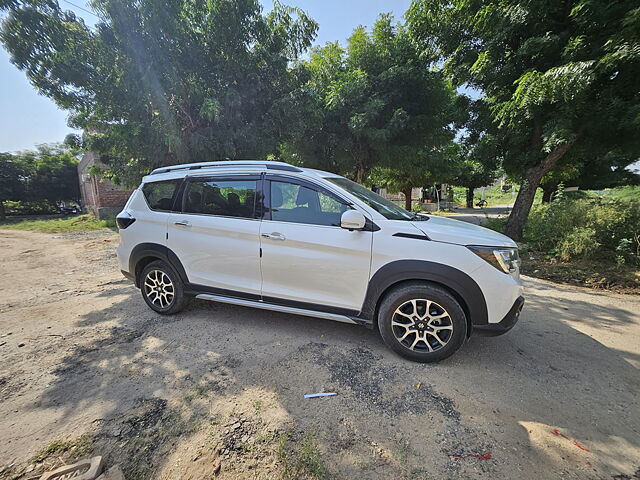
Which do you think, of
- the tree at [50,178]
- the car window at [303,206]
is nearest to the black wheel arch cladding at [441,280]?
the car window at [303,206]

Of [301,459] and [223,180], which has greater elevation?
[223,180]

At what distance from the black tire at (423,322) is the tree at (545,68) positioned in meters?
5.61

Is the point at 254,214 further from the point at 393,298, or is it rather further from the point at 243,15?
the point at 243,15

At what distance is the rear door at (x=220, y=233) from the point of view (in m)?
3.15

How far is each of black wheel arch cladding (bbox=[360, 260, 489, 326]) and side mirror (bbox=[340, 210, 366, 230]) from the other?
A: 0.46 metres

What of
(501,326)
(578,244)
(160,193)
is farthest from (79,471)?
(578,244)

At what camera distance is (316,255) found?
112 inches

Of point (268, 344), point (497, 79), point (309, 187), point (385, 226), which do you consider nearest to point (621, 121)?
point (497, 79)

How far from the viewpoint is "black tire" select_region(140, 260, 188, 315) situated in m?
3.61

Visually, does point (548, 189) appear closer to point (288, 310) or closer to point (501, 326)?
point (501, 326)

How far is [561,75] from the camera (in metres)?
5.31

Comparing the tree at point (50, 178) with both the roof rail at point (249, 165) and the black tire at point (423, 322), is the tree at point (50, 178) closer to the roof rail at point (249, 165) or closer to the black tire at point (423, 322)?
the roof rail at point (249, 165)

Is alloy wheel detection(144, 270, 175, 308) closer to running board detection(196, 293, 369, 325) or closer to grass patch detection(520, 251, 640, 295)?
running board detection(196, 293, 369, 325)

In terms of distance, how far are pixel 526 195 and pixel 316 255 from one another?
8051 millimetres
